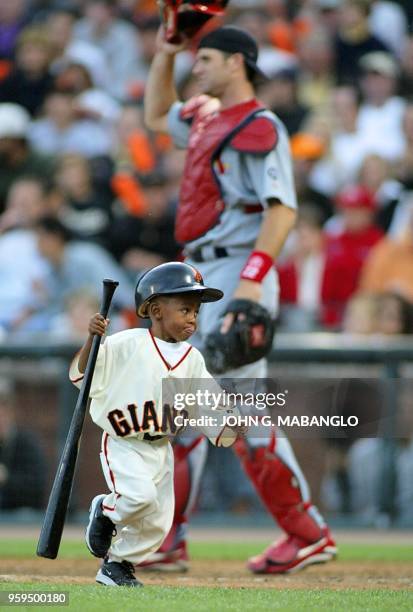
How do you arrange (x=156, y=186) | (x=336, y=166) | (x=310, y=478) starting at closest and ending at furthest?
(x=310, y=478) → (x=156, y=186) → (x=336, y=166)

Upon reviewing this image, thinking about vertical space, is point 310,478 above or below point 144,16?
below

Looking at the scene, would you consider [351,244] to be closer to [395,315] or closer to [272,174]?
[395,315]

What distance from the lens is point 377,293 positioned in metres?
8.45

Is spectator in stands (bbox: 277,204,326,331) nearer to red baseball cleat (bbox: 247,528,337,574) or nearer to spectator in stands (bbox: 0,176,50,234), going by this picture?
spectator in stands (bbox: 0,176,50,234)

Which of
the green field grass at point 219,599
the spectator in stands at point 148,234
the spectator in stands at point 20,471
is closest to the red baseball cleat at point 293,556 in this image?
the green field grass at point 219,599

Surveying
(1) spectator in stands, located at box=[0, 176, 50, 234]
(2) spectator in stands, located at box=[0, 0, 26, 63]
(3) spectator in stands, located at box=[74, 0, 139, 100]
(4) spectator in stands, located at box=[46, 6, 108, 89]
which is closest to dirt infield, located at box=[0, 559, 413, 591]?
(1) spectator in stands, located at box=[0, 176, 50, 234]

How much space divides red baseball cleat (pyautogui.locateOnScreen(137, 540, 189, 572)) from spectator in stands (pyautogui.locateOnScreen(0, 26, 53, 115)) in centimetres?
760

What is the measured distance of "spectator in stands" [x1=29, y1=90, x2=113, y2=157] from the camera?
38.3 ft

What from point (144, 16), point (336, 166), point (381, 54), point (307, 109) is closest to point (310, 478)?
point (336, 166)

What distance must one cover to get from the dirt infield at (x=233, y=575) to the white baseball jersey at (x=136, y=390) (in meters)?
0.72

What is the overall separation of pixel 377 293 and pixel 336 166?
2.79m

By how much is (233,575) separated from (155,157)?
251 inches

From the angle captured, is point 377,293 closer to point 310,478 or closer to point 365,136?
point 310,478

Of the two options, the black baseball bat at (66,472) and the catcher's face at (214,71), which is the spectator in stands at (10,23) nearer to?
the catcher's face at (214,71)
